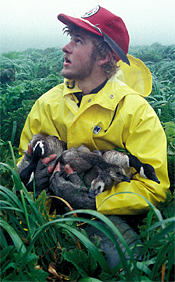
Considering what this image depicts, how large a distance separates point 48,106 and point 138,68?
1.13 m

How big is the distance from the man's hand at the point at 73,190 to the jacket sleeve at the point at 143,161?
117mm

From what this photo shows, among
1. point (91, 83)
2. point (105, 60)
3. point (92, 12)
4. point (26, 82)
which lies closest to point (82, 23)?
point (92, 12)

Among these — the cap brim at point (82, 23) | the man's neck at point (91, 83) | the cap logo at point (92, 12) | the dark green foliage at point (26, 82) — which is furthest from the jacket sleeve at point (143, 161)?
the dark green foliage at point (26, 82)

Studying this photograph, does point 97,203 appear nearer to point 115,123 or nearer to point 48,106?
point 115,123

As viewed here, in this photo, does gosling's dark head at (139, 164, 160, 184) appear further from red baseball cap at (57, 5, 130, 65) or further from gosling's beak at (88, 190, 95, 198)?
Result: red baseball cap at (57, 5, 130, 65)

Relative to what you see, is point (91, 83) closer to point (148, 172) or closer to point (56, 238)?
point (148, 172)

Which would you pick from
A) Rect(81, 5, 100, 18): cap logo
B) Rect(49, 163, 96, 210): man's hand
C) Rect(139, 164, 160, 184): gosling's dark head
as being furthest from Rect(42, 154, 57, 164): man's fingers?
Rect(81, 5, 100, 18): cap logo

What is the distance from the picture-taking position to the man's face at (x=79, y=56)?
2.17 meters

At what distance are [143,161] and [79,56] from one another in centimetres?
119

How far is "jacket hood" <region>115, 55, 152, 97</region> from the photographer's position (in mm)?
2576

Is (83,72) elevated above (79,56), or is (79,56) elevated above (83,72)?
(79,56)

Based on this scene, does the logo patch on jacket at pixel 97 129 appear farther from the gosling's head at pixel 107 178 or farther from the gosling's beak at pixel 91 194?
the gosling's beak at pixel 91 194

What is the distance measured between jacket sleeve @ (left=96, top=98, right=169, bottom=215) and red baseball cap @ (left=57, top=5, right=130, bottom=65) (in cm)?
63

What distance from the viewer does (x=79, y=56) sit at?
2.19 m
